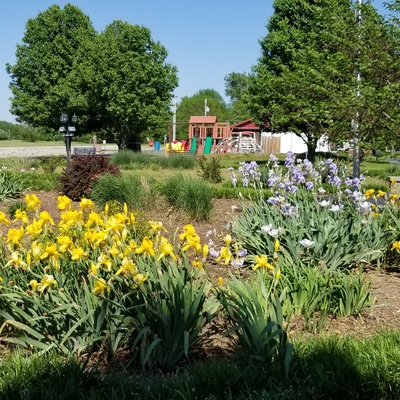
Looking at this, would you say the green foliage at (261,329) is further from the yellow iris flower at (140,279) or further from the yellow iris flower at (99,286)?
the yellow iris flower at (99,286)

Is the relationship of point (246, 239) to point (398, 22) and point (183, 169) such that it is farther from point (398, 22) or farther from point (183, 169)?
point (183, 169)

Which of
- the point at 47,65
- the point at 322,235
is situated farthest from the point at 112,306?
the point at 47,65

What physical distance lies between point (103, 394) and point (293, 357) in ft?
3.46

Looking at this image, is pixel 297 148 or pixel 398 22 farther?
pixel 297 148

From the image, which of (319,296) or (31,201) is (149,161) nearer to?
(31,201)

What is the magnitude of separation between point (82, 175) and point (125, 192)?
9.19 feet

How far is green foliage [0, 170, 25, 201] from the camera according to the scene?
42.4ft

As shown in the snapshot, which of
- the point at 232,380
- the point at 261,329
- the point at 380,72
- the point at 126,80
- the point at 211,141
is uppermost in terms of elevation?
the point at 126,80

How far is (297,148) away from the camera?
51.2 metres

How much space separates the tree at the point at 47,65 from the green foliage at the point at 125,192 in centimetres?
2426

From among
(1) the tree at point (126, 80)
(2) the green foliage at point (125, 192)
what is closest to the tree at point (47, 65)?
(1) the tree at point (126, 80)

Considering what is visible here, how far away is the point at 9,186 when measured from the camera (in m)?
13.2

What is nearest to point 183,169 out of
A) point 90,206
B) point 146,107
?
point 146,107

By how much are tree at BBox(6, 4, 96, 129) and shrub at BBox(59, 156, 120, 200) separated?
21.7 metres
